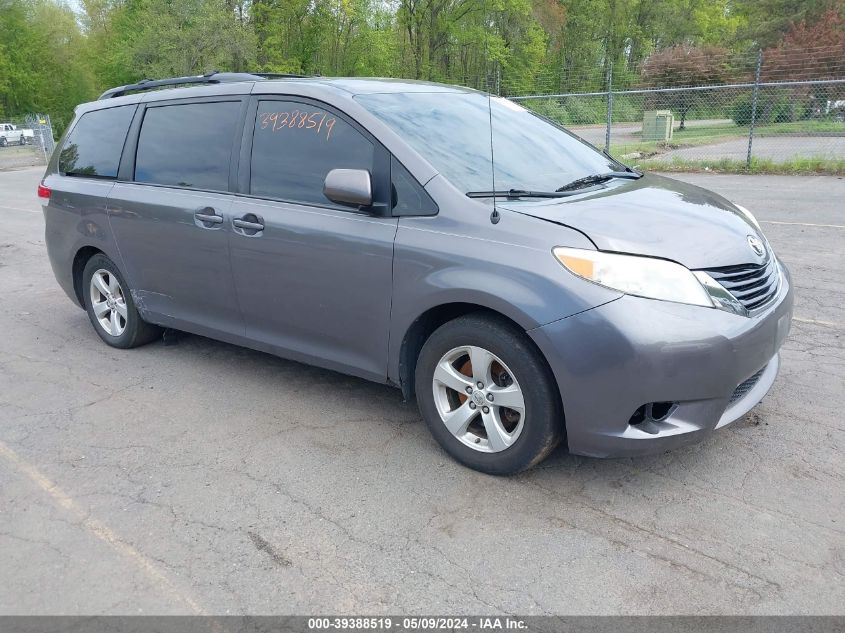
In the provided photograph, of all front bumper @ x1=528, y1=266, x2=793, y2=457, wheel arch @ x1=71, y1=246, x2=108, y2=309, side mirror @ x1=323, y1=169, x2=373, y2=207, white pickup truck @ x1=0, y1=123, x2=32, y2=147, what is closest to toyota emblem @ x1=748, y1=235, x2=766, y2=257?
front bumper @ x1=528, y1=266, x2=793, y2=457

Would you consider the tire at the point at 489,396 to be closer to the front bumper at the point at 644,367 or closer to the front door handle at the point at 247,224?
the front bumper at the point at 644,367

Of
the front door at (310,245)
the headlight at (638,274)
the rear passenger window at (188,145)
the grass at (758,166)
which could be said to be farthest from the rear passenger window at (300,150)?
the grass at (758,166)

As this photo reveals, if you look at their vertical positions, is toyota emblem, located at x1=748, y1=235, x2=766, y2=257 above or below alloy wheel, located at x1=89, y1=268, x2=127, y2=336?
above

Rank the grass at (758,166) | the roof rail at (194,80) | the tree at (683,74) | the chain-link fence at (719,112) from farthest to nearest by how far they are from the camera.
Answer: the tree at (683,74), the chain-link fence at (719,112), the grass at (758,166), the roof rail at (194,80)

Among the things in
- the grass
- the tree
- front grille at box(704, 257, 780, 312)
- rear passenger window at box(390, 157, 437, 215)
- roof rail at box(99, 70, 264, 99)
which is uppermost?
the tree

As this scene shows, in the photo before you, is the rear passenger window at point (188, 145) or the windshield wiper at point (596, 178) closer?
the windshield wiper at point (596, 178)

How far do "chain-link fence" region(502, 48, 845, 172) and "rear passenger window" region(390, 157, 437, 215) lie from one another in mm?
13049

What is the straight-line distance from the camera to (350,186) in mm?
3428

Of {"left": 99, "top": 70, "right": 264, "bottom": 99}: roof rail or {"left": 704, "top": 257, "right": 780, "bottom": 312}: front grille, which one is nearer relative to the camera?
{"left": 704, "top": 257, "right": 780, "bottom": 312}: front grille

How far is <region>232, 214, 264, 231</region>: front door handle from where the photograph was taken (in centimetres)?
400

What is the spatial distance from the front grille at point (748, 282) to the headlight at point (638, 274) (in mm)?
163

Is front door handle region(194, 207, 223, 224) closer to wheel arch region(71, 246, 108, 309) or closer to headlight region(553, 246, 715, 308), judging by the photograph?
wheel arch region(71, 246, 108, 309)

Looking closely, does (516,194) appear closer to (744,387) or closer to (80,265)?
(744,387)

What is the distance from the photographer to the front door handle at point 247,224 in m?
4.00
